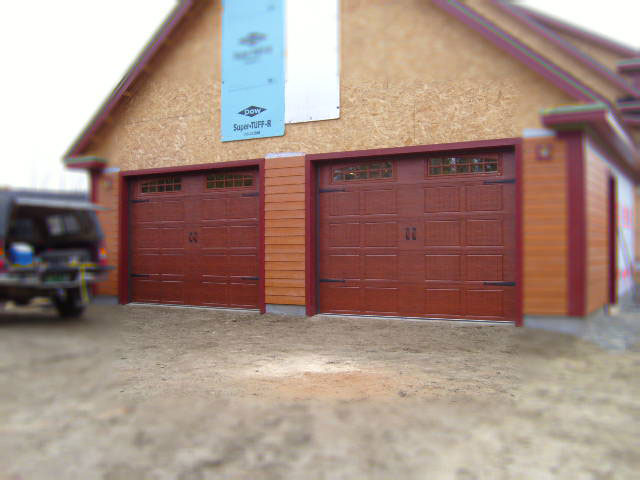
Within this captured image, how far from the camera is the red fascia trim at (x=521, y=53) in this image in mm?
5867

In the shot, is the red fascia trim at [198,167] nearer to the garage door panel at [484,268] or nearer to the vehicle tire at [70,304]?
the garage door panel at [484,268]

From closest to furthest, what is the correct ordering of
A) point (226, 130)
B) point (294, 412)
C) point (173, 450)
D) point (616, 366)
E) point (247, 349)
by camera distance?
point (173, 450) < point (294, 412) < point (616, 366) < point (247, 349) < point (226, 130)

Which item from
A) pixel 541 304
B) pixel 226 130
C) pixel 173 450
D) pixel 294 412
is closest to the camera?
pixel 173 450

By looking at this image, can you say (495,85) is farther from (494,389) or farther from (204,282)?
(204,282)

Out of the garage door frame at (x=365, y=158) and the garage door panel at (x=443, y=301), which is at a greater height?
the garage door frame at (x=365, y=158)

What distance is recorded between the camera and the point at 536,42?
326 inches

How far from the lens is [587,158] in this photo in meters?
6.45

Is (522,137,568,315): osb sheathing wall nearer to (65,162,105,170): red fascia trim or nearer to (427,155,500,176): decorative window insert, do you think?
(427,155,500,176): decorative window insert

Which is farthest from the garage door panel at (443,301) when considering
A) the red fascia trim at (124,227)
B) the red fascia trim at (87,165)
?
the red fascia trim at (87,165)

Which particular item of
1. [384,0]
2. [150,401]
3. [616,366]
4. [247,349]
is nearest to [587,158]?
[616,366]

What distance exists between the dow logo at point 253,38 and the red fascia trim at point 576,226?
453 centimetres

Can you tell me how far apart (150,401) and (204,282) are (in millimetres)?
5281

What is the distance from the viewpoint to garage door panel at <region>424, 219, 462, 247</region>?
703 cm

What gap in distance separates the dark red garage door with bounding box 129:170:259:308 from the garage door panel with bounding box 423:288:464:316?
9.01 feet
